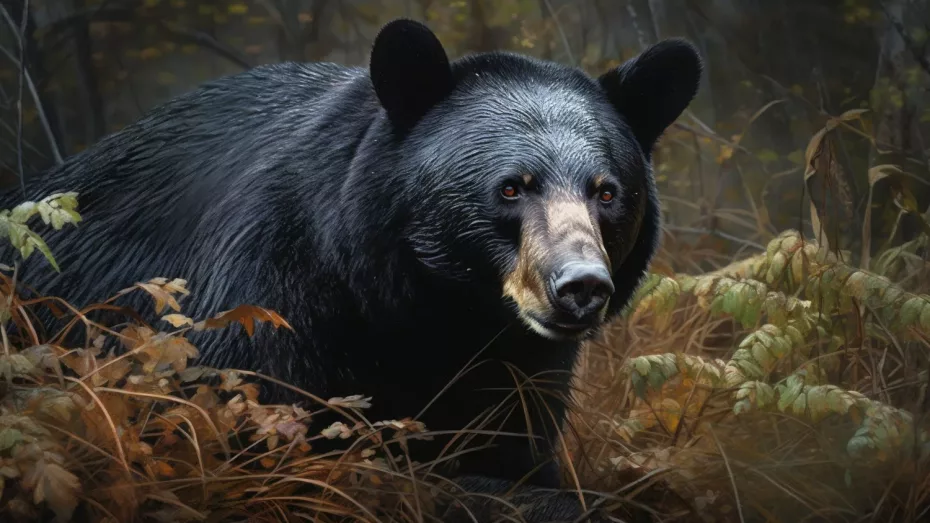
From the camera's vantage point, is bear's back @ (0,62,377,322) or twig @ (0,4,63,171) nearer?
bear's back @ (0,62,377,322)

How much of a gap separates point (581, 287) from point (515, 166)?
2.08 ft

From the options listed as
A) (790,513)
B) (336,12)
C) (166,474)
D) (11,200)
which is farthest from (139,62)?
(790,513)

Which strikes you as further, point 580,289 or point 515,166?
point 515,166

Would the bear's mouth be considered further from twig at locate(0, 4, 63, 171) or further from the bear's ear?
twig at locate(0, 4, 63, 171)

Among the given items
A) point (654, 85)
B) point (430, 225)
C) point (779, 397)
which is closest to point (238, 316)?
point (430, 225)

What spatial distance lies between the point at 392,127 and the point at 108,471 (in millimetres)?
1642

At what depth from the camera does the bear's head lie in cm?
380

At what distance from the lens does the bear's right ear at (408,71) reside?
3980 mm

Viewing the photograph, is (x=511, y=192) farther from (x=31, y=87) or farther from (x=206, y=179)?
(x=31, y=87)

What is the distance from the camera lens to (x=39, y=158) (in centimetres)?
653

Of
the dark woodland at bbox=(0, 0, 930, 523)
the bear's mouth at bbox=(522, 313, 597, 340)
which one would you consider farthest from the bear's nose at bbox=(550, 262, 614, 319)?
the dark woodland at bbox=(0, 0, 930, 523)

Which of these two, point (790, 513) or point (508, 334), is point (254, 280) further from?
point (790, 513)

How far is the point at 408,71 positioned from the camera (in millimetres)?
4074

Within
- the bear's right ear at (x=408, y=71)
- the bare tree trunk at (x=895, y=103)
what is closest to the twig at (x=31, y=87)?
the bear's right ear at (x=408, y=71)
